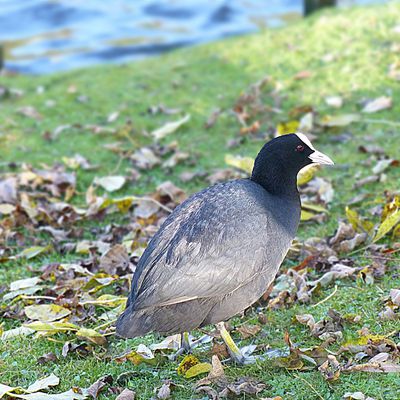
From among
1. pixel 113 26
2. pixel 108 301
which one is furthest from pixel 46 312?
pixel 113 26

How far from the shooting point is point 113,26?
12.8 metres

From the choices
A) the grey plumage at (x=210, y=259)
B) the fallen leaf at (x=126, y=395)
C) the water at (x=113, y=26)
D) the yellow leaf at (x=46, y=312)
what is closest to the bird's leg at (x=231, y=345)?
the grey plumage at (x=210, y=259)

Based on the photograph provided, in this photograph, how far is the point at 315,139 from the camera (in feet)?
21.4

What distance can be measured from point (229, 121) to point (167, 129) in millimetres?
626

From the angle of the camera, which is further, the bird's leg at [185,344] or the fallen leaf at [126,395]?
the bird's leg at [185,344]

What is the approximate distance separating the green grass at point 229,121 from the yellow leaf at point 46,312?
0.51 feet

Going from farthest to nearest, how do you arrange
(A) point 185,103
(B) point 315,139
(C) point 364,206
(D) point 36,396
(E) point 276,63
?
(E) point 276,63, (A) point 185,103, (B) point 315,139, (C) point 364,206, (D) point 36,396

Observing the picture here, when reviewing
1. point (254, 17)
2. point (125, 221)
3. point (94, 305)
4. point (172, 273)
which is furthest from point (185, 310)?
point (254, 17)

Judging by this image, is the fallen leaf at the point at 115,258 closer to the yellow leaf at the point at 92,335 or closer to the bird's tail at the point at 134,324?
the yellow leaf at the point at 92,335

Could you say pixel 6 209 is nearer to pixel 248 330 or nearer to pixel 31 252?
pixel 31 252

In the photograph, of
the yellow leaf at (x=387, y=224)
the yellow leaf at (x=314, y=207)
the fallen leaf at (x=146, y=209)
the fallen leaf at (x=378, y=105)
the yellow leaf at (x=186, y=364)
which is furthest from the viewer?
the fallen leaf at (x=378, y=105)

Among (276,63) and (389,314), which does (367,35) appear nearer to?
(276,63)

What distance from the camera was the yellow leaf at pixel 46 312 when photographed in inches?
169

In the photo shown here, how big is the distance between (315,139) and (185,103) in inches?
67.3
